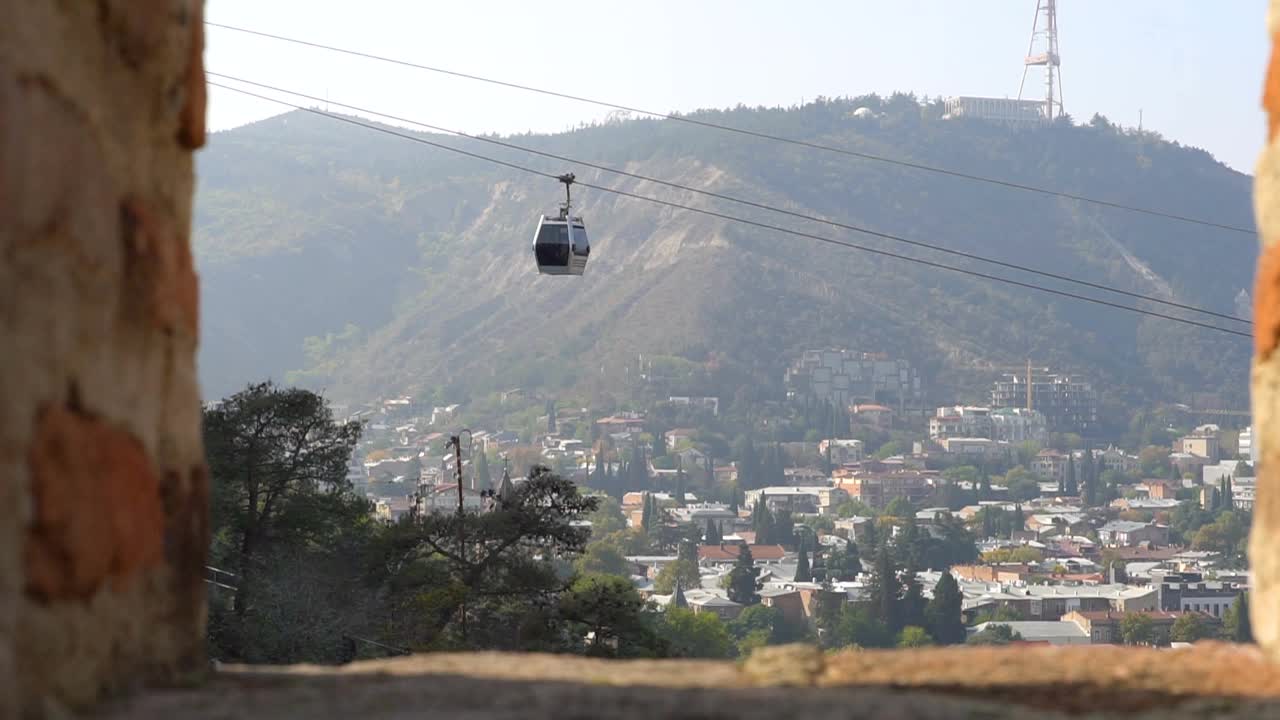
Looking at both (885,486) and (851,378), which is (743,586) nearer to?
(885,486)

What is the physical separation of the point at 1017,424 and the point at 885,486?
695 inches

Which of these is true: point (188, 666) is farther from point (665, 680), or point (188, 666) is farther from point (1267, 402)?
point (1267, 402)

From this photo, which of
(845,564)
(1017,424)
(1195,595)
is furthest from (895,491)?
(1195,595)

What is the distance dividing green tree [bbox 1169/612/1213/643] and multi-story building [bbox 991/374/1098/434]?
182ft

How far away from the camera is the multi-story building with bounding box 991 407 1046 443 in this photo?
10312cm

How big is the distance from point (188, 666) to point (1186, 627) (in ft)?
167

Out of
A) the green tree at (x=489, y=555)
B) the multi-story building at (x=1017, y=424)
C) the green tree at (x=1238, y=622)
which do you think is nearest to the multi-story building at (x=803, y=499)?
the multi-story building at (x=1017, y=424)

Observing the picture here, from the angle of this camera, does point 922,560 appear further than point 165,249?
Yes

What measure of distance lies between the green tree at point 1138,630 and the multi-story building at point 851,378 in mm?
56218

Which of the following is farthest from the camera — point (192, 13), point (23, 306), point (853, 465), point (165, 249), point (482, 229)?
point (482, 229)

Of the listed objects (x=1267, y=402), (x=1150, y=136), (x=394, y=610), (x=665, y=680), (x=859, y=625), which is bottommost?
(x=859, y=625)

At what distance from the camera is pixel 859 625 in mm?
50344

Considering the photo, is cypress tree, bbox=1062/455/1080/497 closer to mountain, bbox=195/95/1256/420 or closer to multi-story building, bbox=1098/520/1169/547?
multi-story building, bbox=1098/520/1169/547

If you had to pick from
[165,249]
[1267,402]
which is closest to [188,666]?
[165,249]
